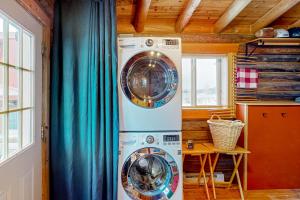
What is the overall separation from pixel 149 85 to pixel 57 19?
99 cm

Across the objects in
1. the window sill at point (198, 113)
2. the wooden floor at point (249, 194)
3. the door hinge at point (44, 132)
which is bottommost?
the wooden floor at point (249, 194)

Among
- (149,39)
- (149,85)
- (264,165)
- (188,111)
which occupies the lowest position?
(264,165)

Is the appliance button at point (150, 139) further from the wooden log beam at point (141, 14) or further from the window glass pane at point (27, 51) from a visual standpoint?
the wooden log beam at point (141, 14)

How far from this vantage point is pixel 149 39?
2.54 metres

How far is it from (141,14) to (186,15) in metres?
0.51

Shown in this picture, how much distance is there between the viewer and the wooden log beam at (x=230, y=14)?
9.55ft

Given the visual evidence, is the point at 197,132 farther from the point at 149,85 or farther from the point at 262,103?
the point at 149,85

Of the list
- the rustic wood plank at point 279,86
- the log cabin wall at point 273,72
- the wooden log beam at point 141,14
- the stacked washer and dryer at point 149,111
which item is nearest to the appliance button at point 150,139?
the stacked washer and dryer at point 149,111

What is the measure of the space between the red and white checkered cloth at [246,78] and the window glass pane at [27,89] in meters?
2.54

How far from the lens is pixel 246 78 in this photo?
11.7ft

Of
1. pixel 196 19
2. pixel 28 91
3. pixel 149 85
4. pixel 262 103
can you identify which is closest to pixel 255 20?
pixel 196 19

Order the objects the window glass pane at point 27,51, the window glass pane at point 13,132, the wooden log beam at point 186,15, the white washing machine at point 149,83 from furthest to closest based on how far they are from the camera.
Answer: the wooden log beam at point 186,15 → the white washing machine at point 149,83 → the window glass pane at point 27,51 → the window glass pane at point 13,132

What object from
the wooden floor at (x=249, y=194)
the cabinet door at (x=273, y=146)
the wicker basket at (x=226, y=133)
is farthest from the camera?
the cabinet door at (x=273, y=146)

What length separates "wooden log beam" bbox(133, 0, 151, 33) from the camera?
2.89 m
